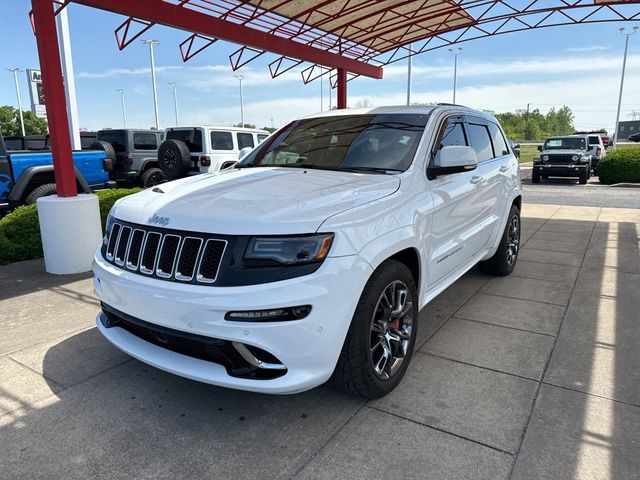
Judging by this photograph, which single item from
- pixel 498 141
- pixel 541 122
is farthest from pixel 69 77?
pixel 541 122

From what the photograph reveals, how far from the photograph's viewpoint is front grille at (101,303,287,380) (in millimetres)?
2412

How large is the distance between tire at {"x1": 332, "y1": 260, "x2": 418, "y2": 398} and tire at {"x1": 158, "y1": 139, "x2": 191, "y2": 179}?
32.5ft

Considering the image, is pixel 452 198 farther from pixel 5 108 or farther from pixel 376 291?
pixel 5 108

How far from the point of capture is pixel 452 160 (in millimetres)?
3355

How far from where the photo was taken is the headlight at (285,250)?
2.41 m

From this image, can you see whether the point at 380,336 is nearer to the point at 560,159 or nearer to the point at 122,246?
the point at 122,246

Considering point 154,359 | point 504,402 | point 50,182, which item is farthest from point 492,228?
point 50,182

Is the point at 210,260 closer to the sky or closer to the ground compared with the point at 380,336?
closer to the sky

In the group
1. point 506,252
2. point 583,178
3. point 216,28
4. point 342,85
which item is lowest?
point 583,178

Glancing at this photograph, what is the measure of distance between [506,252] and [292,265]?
3.79 meters

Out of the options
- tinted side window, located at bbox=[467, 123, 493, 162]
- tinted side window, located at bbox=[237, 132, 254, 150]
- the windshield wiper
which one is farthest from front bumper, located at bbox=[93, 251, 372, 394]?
tinted side window, located at bbox=[237, 132, 254, 150]

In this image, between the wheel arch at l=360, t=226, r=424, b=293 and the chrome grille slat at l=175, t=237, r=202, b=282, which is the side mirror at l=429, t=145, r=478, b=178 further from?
the chrome grille slat at l=175, t=237, r=202, b=282

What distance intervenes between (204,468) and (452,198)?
2577 mm

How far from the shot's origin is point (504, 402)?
292 cm
